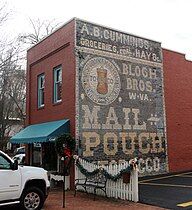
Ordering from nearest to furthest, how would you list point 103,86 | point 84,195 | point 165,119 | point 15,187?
point 15,187, point 84,195, point 103,86, point 165,119

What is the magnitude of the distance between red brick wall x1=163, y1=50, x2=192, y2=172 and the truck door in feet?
38.7

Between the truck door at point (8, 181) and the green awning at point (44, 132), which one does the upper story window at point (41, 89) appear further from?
the truck door at point (8, 181)

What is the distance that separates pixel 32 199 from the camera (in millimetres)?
10367

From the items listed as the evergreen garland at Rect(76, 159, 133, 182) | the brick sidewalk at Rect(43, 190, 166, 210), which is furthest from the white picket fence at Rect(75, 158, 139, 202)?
the brick sidewalk at Rect(43, 190, 166, 210)

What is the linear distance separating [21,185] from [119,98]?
28.9ft

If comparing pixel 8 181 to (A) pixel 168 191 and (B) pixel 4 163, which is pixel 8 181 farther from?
(A) pixel 168 191

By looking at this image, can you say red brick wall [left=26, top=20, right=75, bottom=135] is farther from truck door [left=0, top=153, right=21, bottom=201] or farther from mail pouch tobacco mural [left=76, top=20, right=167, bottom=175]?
truck door [left=0, top=153, right=21, bottom=201]

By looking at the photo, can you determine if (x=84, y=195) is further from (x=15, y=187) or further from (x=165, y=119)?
(x=165, y=119)

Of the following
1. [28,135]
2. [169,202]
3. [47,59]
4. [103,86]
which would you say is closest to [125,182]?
[169,202]

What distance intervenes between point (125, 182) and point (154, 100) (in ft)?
27.0

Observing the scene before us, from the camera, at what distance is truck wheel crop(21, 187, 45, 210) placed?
1020 centimetres

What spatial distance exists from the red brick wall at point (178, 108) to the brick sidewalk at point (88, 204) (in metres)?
8.34

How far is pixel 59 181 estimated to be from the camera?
15.8m

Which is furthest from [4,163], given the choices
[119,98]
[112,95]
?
[119,98]
